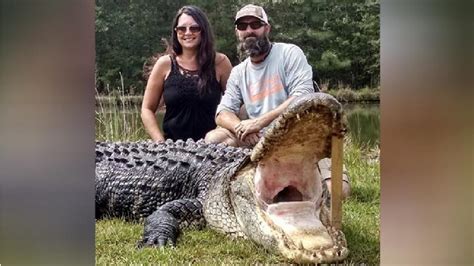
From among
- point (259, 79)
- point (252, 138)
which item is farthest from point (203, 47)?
point (252, 138)

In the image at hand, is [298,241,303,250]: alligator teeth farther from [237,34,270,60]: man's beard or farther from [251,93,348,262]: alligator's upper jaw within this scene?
[237,34,270,60]: man's beard

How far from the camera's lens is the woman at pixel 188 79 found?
1.86m

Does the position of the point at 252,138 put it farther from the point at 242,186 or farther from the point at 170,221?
the point at 170,221

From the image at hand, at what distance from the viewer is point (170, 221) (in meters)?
1.93

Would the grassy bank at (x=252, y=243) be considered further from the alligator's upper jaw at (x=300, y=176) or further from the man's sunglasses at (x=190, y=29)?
the man's sunglasses at (x=190, y=29)

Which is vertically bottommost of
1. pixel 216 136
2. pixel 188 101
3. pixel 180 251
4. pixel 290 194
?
pixel 180 251

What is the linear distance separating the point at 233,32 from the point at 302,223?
506 millimetres

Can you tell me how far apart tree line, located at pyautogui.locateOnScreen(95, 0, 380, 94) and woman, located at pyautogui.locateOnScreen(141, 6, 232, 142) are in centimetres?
3

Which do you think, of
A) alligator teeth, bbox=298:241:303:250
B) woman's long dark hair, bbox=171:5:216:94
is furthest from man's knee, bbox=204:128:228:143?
alligator teeth, bbox=298:241:303:250
